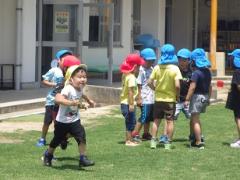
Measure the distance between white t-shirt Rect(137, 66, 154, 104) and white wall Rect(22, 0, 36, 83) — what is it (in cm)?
740

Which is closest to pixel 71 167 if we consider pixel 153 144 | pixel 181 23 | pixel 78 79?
pixel 78 79

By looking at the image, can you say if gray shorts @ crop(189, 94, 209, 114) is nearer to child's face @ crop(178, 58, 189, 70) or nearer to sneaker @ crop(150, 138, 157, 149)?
child's face @ crop(178, 58, 189, 70)

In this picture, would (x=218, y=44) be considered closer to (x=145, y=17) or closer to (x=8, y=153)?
(x=145, y=17)

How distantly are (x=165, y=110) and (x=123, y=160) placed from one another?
1397mm

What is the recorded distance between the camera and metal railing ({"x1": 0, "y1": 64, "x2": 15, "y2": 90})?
17250 millimetres

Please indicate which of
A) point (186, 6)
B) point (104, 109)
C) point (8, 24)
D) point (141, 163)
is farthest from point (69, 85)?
point (186, 6)

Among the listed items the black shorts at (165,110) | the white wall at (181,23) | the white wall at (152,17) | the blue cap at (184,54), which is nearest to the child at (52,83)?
the black shorts at (165,110)

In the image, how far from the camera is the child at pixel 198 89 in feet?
32.6

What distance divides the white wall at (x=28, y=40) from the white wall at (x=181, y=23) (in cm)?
1135

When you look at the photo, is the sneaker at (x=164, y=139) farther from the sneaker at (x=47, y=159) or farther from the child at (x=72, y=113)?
the sneaker at (x=47, y=159)

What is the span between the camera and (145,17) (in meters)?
24.6

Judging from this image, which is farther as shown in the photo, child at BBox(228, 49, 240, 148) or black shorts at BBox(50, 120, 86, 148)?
child at BBox(228, 49, 240, 148)

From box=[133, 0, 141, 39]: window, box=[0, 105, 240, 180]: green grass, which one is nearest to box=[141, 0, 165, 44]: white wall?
box=[133, 0, 141, 39]: window

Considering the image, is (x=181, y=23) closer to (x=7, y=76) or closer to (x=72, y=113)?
(x=7, y=76)
